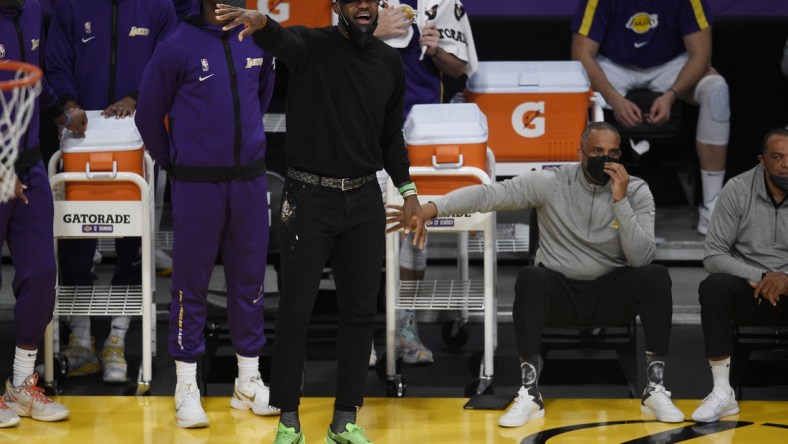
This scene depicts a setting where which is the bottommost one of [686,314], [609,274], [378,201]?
[686,314]

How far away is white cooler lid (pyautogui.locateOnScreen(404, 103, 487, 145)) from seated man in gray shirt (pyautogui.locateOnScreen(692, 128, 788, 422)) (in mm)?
1045

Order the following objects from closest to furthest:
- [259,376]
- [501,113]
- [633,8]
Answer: [259,376] → [501,113] → [633,8]

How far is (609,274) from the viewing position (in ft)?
19.2

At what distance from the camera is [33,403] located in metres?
5.70

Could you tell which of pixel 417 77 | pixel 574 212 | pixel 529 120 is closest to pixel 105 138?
pixel 417 77

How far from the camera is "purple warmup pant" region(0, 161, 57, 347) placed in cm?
566

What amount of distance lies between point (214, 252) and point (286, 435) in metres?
0.84

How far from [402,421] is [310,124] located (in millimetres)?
1345

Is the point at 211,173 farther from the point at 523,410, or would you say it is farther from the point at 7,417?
the point at 523,410

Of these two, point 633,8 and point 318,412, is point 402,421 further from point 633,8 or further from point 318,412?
point 633,8

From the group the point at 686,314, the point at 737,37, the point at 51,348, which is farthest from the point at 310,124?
the point at 737,37

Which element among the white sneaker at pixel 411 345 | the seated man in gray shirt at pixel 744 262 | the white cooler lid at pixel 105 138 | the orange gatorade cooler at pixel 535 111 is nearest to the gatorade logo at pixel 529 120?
the orange gatorade cooler at pixel 535 111

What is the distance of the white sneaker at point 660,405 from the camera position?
5613 mm

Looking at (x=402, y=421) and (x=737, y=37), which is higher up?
(x=737, y=37)
